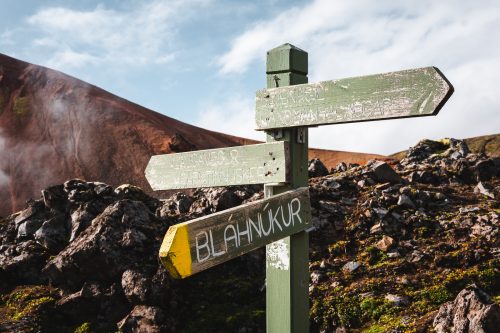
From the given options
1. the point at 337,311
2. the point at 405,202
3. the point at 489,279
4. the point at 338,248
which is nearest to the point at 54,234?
the point at 338,248

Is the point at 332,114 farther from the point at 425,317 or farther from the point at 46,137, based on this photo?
the point at 46,137

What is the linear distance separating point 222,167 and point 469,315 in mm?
4724

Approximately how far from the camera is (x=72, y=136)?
101ft

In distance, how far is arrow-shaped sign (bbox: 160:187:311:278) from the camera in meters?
2.45

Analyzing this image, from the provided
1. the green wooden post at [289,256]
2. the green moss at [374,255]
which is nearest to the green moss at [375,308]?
the green moss at [374,255]

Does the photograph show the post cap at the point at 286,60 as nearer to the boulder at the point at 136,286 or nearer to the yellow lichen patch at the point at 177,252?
the yellow lichen patch at the point at 177,252

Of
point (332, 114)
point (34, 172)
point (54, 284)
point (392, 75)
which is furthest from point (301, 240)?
point (34, 172)

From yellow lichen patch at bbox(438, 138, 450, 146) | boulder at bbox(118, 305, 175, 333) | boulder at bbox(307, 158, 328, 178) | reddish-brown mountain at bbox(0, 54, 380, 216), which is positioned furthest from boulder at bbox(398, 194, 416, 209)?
reddish-brown mountain at bbox(0, 54, 380, 216)

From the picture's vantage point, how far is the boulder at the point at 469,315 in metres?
6.50

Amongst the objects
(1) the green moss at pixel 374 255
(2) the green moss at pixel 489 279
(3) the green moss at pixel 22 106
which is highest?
(3) the green moss at pixel 22 106

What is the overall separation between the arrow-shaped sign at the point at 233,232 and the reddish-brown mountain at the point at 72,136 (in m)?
24.2

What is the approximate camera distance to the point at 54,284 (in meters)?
10.4

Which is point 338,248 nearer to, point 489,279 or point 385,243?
point 385,243

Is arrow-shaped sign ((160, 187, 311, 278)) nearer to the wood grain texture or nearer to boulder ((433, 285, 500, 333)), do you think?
the wood grain texture
